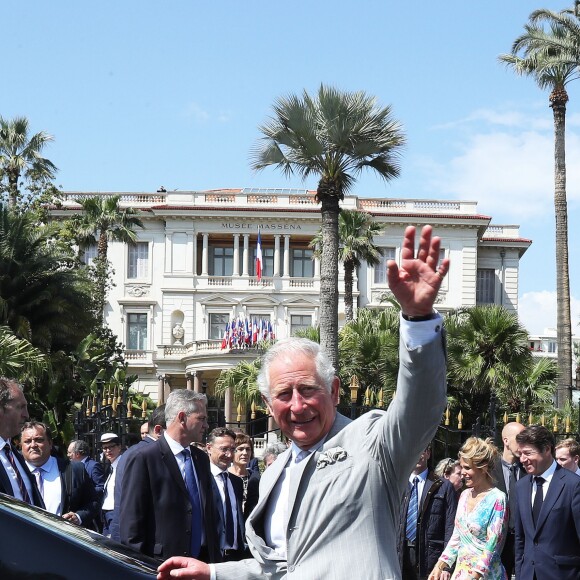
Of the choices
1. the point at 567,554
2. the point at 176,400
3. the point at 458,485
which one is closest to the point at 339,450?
the point at 176,400

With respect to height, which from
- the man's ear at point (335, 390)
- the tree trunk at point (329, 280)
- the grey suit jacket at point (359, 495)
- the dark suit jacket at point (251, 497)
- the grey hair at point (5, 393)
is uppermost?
the tree trunk at point (329, 280)

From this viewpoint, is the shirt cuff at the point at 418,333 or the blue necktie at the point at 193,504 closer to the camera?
the shirt cuff at the point at 418,333

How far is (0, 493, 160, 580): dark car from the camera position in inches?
123

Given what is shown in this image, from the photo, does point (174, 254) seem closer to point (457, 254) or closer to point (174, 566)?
point (457, 254)

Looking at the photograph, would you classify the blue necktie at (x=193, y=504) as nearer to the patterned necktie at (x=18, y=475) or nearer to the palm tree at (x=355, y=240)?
the patterned necktie at (x=18, y=475)

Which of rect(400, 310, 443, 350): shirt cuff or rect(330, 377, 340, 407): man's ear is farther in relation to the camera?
rect(330, 377, 340, 407): man's ear

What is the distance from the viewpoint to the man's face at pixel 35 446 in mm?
7297

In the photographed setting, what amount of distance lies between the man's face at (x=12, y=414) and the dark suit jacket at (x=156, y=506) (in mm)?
713

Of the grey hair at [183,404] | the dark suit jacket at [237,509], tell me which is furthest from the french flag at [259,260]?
the grey hair at [183,404]

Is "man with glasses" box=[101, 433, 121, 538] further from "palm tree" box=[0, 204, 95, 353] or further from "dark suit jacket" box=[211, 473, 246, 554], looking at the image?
"palm tree" box=[0, 204, 95, 353]

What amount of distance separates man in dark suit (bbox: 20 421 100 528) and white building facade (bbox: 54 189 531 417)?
53.0 meters

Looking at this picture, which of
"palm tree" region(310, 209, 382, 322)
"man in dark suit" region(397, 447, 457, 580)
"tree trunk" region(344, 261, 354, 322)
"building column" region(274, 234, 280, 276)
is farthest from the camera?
Result: "building column" region(274, 234, 280, 276)

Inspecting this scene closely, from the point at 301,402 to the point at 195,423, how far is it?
3.21 metres

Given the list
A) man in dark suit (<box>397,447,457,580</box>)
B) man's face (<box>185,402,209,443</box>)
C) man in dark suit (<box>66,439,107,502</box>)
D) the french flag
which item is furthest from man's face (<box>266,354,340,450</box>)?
the french flag
